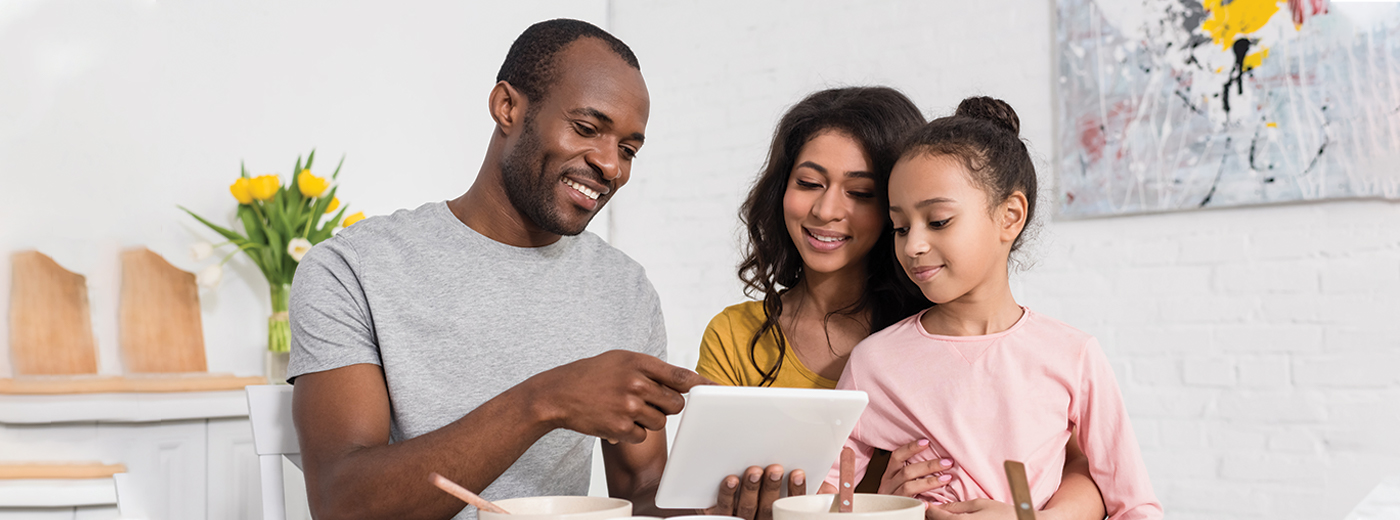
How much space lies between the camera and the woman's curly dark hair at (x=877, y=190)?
1.43 m

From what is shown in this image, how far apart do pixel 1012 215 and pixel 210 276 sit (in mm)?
1969

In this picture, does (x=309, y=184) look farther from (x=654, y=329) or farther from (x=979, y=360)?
(x=979, y=360)

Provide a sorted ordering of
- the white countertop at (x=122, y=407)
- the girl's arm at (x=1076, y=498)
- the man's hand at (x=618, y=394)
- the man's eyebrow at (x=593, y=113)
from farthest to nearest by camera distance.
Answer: the white countertop at (x=122, y=407) < the man's eyebrow at (x=593, y=113) < the girl's arm at (x=1076, y=498) < the man's hand at (x=618, y=394)

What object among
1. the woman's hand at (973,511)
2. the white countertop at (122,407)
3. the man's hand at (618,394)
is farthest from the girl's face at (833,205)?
the white countertop at (122,407)

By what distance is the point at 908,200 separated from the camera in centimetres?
122

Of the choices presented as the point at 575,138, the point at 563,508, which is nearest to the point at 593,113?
the point at 575,138

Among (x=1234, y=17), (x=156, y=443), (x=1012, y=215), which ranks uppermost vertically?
(x=1234, y=17)

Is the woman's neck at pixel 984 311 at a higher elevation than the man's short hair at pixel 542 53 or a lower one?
lower

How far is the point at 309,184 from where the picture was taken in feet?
7.91

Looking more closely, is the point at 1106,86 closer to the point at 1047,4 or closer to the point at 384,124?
the point at 1047,4

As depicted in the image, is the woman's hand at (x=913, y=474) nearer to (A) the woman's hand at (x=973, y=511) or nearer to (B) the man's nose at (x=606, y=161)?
(A) the woman's hand at (x=973, y=511)

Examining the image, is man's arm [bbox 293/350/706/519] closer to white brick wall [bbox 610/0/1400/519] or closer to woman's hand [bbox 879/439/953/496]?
woman's hand [bbox 879/439/953/496]

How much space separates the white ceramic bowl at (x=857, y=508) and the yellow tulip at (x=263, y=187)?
2031 mm

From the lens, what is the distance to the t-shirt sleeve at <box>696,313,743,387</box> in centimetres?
155
